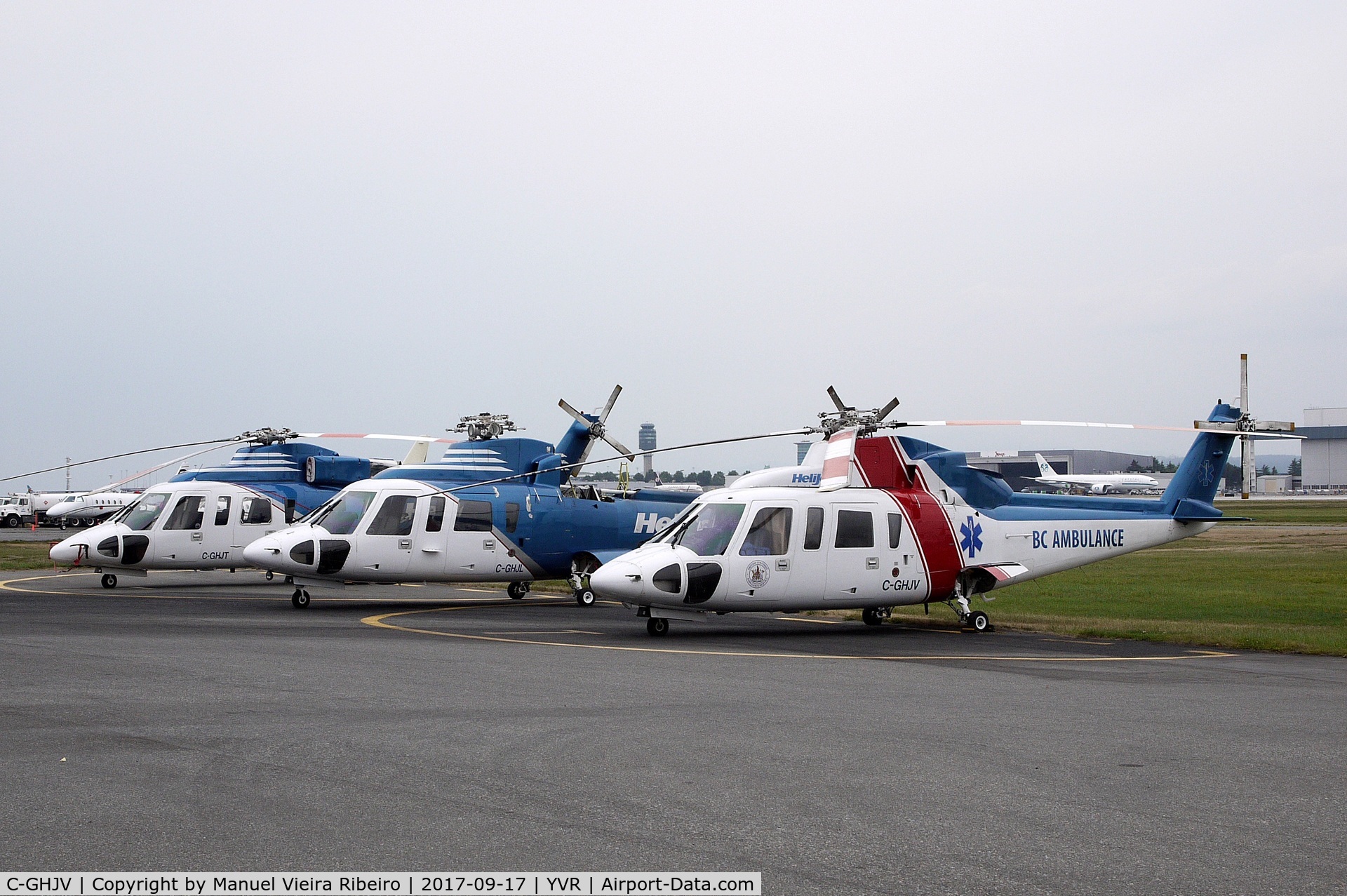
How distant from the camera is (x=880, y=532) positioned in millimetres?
18219

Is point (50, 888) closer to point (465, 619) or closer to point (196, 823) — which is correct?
point (196, 823)

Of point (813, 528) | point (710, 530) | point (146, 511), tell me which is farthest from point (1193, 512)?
point (146, 511)

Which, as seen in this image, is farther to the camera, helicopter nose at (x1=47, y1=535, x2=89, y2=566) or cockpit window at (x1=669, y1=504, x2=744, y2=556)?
helicopter nose at (x1=47, y1=535, x2=89, y2=566)

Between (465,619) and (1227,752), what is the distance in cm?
1346

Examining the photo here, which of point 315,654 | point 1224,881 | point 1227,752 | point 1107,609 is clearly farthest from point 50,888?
point 1107,609

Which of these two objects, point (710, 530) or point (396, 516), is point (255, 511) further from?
point (710, 530)

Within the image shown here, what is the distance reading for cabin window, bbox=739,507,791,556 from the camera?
1744cm

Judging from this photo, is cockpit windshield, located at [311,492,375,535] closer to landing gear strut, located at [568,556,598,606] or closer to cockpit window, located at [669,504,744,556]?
landing gear strut, located at [568,556,598,606]

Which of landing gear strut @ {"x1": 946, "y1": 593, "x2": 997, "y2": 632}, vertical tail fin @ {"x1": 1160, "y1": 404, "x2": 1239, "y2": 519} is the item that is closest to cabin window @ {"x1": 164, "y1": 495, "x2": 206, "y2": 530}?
landing gear strut @ {"x1": 946, "y1": 593, "x2": 997, "y2": 632}

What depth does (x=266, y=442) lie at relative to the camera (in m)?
28.4

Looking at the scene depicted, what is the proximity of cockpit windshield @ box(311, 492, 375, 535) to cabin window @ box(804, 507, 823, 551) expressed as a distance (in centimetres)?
921

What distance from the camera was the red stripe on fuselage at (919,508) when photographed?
60.8ft

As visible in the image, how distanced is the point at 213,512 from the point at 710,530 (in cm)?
1458

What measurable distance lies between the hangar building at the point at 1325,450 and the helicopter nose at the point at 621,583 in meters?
139
